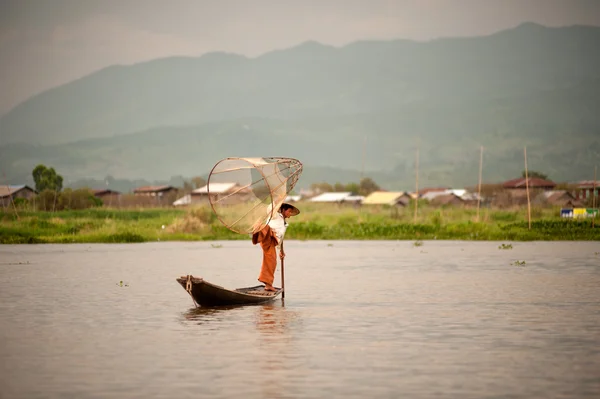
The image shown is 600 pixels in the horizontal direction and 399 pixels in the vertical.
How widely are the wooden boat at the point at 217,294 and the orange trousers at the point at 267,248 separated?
26cm

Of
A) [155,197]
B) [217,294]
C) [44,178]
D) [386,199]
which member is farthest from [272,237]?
[44,178]

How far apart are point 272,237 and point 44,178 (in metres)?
87.3

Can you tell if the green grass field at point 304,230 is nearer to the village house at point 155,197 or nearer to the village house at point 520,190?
the village house at point 520,190

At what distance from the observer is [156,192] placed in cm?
10138

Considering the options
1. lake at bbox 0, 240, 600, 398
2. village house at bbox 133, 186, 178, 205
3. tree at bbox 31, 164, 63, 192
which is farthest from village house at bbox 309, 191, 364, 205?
lake at bbox 0, 240, 600, 398

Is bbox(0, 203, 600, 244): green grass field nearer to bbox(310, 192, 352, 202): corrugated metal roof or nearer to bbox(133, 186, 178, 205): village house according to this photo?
bbox(133, 186, 178, 205): village house

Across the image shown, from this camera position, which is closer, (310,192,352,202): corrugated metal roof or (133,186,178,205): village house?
(133,186,178,205): village house

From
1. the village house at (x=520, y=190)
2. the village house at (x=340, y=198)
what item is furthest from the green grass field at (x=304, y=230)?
the village house at (x=340, y=198)

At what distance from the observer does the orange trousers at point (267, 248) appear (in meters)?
14.2

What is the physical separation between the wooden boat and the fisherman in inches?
10.8

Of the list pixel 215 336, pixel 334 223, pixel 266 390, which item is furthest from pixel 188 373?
pixel 334 223

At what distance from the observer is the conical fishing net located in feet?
46.0

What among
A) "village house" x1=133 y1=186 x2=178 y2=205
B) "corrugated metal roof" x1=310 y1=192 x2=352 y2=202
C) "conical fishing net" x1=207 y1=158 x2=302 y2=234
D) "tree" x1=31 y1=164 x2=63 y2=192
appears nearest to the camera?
"conical fishing net" x1=207 y1=158 x2=302 y2=234

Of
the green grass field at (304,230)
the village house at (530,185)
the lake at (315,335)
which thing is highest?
the village house at (530,185)
